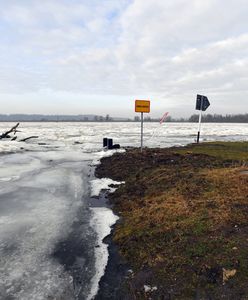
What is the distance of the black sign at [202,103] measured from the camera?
20766 millimetres

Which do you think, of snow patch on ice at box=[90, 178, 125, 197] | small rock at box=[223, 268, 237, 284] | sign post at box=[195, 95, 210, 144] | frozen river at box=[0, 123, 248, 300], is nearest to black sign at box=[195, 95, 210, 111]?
sign post at box=[195, 95, 210, 144]

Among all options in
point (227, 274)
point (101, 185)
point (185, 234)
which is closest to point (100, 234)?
point (185, 234)

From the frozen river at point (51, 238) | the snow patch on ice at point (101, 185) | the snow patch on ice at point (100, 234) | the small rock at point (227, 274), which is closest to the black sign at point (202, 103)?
the snow patch on ice at point (101, 185)

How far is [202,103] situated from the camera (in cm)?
2080

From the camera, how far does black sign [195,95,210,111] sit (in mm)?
20766

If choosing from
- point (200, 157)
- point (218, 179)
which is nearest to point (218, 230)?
point (218, 179)

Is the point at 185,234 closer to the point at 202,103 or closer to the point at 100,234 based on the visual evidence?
the point at 100,234

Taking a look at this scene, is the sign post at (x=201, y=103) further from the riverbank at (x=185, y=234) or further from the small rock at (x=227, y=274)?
the small rock at (x=227, y=274)

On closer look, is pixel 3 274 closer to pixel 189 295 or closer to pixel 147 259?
pixel 147 259

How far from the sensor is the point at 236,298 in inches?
136

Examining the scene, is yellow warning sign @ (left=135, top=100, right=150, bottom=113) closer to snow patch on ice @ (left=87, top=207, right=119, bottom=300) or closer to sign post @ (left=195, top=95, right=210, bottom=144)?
sign post @ (left=195, top=95, right=210, bottom=144)

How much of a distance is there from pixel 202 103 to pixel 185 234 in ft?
55.7

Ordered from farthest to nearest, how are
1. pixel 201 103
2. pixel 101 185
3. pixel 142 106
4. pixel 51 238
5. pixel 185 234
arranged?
pixel 201 103 < pixel 142 106 < pixel 101 185 < pixel 51 238 < pixel 185 234

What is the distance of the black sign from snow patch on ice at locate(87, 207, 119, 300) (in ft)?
50.0
